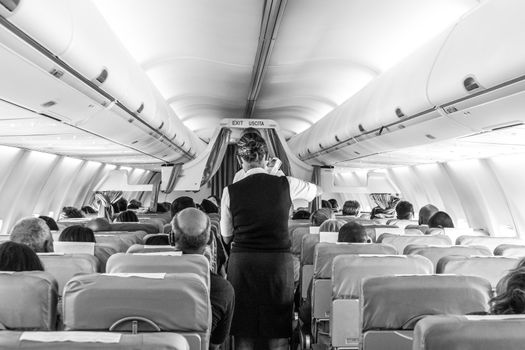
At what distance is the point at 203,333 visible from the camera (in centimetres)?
243

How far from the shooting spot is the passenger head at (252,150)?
14.8 feet

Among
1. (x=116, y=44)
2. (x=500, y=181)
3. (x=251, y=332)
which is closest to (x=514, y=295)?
(x=251, y=332)

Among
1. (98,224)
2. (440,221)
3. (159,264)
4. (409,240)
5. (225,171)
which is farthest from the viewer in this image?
(225,171)

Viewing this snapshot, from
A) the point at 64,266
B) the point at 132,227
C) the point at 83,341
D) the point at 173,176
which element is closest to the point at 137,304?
the point at 83,341

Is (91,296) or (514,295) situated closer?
(514,295)

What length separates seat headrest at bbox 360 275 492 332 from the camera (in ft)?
8.80

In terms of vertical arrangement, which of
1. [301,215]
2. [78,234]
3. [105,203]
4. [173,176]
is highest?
[173,176]

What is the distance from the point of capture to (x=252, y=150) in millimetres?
4492

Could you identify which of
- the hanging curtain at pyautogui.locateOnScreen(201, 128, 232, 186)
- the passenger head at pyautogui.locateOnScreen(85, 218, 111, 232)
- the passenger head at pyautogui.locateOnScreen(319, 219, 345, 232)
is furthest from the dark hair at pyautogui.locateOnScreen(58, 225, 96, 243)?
the hanging curtain at pyautogui.locateOnScreen(201, 128, 232, 186)

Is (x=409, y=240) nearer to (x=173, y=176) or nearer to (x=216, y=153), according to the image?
(x=216, y=153)

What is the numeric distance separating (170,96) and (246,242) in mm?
6723

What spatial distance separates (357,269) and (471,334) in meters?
1.96

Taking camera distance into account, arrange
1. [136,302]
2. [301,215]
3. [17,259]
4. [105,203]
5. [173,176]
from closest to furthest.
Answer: [136,302] → [17,259] → [173,176] → [301,215] → [105,203]

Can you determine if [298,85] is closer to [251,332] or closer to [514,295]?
[251,332]
